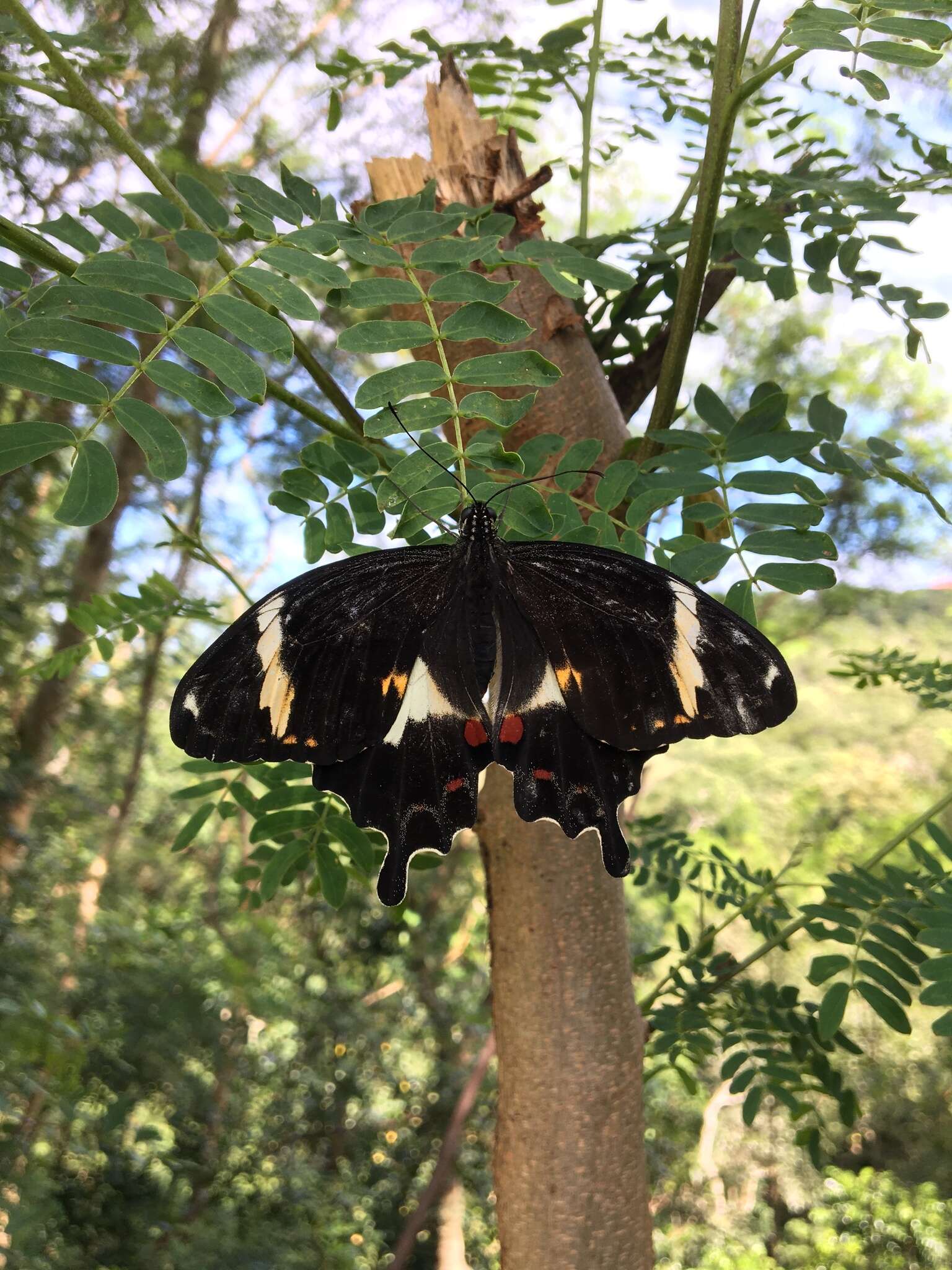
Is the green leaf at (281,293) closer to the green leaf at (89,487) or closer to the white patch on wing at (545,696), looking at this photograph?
the green leaf at (89,487)

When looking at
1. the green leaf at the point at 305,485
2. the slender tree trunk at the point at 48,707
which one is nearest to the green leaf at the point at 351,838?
the green leaf at the point at 305,485

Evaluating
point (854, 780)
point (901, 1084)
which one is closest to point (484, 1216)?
point (901, 1084)

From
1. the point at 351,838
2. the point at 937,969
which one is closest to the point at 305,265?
the point at 351,838

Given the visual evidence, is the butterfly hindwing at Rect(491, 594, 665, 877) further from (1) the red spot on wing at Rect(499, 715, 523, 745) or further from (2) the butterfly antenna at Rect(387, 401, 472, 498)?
(2) the butterfly antenna at Rect(387, 401, 472, 498)

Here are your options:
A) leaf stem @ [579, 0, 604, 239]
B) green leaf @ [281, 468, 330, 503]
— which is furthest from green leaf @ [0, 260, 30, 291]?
leaf stem @ [579, 0, 604, 239]

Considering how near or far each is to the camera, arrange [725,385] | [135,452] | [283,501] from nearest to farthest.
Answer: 1. [283,501]
2. [135,452]
3. [725,385]

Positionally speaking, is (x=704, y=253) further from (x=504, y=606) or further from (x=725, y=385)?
(x=725, y=385)

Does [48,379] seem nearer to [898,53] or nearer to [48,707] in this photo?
[898,53]
